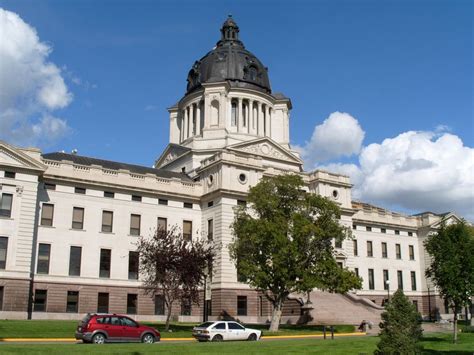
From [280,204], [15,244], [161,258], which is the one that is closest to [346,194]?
[280,204]

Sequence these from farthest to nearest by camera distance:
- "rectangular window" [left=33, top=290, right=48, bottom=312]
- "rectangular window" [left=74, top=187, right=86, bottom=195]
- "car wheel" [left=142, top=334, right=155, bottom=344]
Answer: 1. "rectangular window" [left=74, top=187, right=86, bottom=195]
2. "rectangular window" [left=33, top=290, right=48, bottom=312]
3. "car wheel" [left=142, top=334, right=155, bottom=344]

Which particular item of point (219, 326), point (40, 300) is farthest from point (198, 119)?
point (219, 326)

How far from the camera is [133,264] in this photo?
52.9m

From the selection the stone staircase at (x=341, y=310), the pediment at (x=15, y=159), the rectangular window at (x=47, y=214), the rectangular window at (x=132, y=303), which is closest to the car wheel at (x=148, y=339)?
the rectangular window at (x=132, y=303)

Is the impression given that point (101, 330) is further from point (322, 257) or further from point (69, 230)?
point (69, 230)

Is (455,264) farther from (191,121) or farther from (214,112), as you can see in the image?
(191,121)

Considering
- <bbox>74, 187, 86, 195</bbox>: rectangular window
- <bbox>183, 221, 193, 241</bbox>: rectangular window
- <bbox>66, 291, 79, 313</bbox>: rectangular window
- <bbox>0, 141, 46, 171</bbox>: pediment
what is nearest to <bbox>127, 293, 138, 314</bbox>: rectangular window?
<bbox>66, 291, 79, 313</bbox>: rectangular window

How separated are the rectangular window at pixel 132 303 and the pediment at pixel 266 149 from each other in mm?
23308

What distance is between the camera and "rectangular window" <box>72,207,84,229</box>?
2004 inches

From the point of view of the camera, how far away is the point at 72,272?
49906mm

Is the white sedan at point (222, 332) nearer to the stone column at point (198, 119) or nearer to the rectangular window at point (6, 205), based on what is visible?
the rectangular window at point (6, 205)

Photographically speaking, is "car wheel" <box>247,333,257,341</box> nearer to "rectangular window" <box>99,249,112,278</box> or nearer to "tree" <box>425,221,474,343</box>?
"tree" <box>425,221,474,343</box>

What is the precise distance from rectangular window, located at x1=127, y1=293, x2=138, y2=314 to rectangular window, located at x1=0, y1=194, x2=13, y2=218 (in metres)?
13.4

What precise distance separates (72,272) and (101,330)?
2248cm
